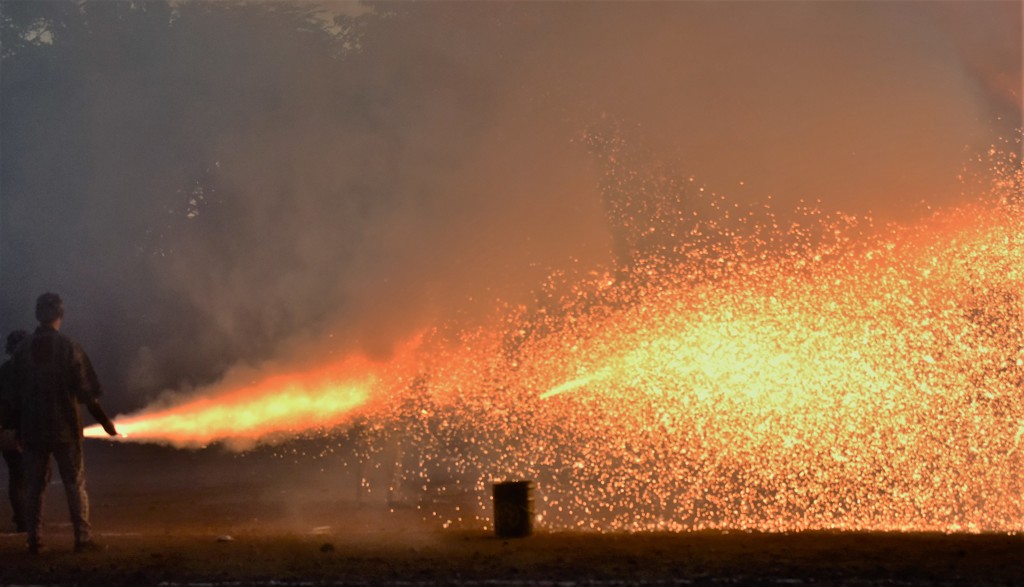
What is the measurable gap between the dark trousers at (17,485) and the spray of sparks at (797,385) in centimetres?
231

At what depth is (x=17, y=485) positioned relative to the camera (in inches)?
523

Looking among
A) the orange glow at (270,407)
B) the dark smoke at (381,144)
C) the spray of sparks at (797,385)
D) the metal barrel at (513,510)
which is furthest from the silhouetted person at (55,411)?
the dark smoke at (381,144)

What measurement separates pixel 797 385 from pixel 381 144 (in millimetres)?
10206

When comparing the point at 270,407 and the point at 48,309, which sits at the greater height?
the point at 48,309

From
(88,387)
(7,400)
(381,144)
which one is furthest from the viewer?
(381,144)

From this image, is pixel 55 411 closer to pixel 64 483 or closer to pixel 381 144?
pixel 64 483

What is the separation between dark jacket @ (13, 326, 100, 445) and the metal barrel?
3.92 metres

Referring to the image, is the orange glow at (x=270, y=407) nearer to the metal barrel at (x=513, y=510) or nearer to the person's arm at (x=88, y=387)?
the person's arm at (x=88, y=387)

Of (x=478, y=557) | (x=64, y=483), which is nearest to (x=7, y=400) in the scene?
(x=64, y=483)

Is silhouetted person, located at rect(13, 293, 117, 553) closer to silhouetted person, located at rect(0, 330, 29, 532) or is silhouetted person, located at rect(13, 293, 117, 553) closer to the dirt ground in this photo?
the dirt ground

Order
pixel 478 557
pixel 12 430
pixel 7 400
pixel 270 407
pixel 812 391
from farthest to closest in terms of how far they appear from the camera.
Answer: pixel 270 407 < pixel 812 391 < pixel 12 430 < pixel 7 400 < pixel 478 557

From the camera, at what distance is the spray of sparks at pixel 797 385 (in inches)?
667

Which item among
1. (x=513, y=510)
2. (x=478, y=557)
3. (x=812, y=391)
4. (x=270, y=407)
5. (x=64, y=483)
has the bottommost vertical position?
(x=478, y=557)

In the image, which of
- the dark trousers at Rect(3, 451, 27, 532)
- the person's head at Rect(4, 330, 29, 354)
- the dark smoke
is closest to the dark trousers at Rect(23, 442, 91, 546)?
the person's head at Rect(4, 330, 29, 354)
